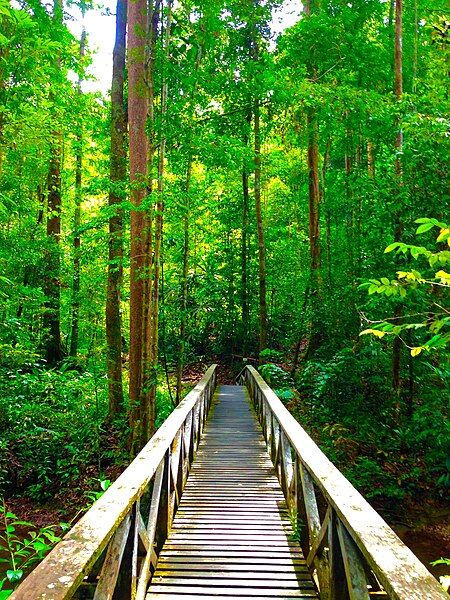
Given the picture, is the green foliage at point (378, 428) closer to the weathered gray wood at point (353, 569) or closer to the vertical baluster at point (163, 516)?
the vertical baluster at point (163, 516)

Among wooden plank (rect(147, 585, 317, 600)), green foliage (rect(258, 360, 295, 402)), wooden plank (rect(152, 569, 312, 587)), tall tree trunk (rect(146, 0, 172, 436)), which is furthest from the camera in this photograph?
green foliage (rect(258, 360, 295, 402))

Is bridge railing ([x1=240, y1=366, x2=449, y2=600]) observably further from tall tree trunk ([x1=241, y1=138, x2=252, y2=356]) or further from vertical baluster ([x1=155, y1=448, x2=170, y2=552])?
tall tree trunk ([x1=241, y1=138, x2=252, y2=356])

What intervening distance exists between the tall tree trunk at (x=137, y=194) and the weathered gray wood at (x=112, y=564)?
5.83 m

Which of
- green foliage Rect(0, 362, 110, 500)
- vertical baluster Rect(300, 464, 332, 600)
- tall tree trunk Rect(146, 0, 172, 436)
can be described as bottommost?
green foliage Rect(0, 362, 110, 500)

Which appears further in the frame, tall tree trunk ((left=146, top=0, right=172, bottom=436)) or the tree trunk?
the tree trunk

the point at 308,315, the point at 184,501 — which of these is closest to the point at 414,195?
the point at 308,315

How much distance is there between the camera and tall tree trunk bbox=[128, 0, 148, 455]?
815 centimetres

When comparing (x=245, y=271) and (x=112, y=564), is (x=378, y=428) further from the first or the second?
(x=245, y=271)

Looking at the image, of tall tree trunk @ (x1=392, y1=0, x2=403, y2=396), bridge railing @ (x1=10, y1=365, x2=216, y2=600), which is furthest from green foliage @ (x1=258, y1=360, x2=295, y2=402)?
bridge railing @ (x1=10, y1=365, x2=216, y2=600)

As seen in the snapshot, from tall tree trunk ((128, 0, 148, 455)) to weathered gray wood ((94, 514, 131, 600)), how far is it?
583 cm

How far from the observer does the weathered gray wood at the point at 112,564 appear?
6.47 ft

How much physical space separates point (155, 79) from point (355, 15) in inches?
192

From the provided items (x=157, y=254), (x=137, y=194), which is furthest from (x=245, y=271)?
(x=157, y=254)

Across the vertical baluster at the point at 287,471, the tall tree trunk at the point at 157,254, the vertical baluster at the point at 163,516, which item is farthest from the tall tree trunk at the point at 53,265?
the vertical baluster at the point at 163,516
